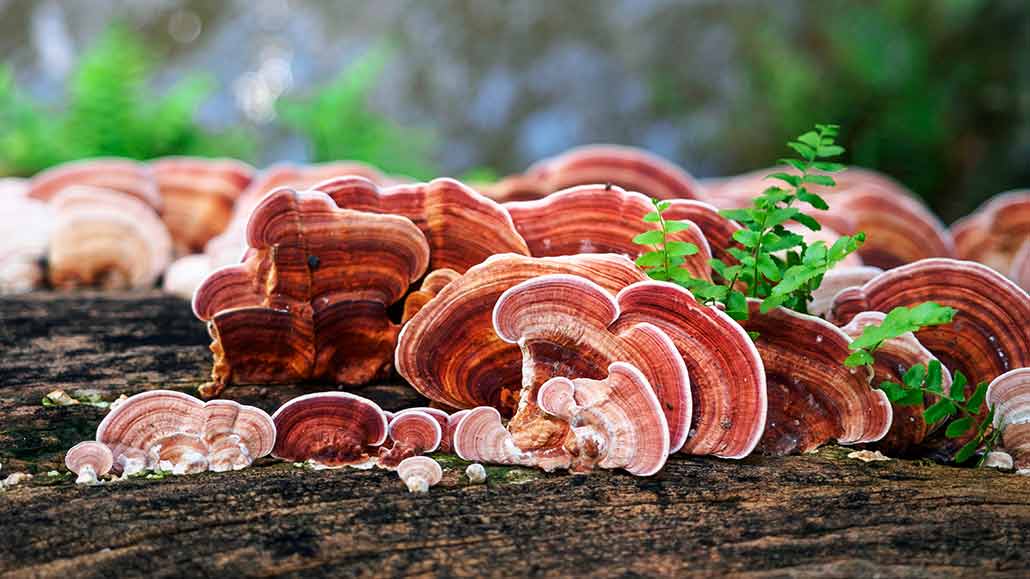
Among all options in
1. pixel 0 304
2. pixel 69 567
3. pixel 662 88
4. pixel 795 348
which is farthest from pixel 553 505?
pixel 662 88

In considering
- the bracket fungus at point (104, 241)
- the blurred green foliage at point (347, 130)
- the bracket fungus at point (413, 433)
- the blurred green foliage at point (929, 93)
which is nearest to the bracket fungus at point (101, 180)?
the bracket fungus at point (104, 241)

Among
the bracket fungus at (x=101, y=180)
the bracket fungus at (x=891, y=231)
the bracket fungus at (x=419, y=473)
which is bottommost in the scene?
the bracket fungus at (x=419, y=473)

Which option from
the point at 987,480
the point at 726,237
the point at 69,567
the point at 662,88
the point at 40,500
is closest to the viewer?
the point at 69,567

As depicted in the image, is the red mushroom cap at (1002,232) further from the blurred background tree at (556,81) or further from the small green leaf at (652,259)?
the blurred background tree at (556,81)

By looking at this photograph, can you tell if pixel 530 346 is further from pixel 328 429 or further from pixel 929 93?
pixel 929 93

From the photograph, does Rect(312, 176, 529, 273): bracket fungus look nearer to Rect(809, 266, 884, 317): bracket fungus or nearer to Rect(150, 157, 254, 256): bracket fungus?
Rect(809, 266, 884, 317): bracket fungus

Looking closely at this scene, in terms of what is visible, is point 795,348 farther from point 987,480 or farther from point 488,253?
point 488,253
